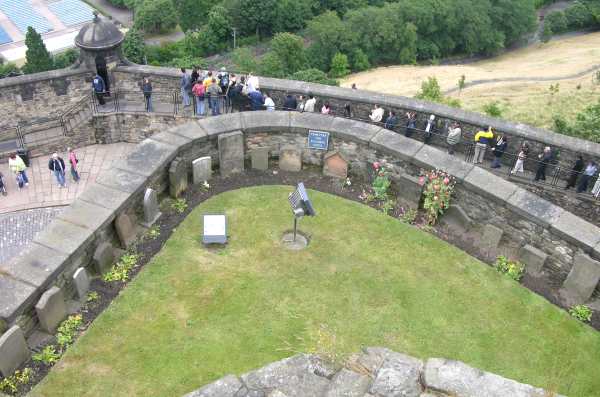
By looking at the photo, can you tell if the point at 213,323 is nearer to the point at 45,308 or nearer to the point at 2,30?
the point at 45,308

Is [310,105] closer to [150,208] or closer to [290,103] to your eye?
[290,103]

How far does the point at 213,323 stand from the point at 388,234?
4.21 metres

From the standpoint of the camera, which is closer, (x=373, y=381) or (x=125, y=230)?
(x=373, y=381)

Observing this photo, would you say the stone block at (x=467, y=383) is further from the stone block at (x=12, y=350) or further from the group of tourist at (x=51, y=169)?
the group of tourist at (x=51, y=169)

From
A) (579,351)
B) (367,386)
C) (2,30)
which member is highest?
(367,386)

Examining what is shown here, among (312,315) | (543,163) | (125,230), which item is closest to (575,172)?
(543,163)

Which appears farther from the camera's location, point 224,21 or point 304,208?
point 224,21

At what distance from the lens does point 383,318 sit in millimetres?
10945

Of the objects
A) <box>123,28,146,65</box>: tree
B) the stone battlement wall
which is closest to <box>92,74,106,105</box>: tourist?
the stone battlement wall

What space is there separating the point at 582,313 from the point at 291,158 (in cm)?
689

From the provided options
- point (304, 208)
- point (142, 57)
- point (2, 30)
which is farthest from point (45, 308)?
point (2, 30)

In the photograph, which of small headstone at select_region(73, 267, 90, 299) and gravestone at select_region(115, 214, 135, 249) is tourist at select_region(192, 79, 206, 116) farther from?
small headstone at select_region(73, 267, 90, 299)

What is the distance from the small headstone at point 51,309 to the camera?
32.6ft

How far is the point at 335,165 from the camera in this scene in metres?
14.1
